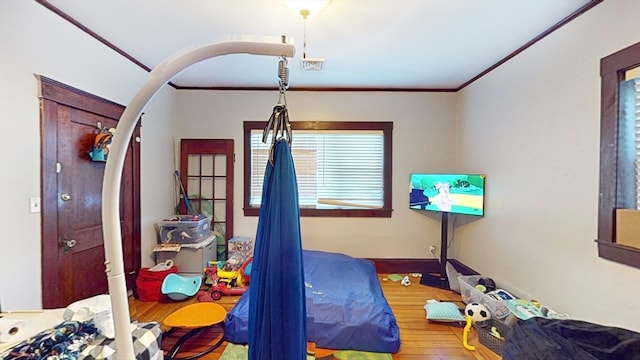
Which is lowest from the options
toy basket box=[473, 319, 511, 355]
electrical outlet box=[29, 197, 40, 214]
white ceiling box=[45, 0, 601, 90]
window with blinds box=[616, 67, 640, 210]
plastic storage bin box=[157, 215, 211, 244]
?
toy basket box=[473, 319, 511, 355]

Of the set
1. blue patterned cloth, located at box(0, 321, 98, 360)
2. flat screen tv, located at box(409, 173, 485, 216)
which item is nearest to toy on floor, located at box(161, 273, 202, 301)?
blue patterned cloth, located at box(0, 321, 98, 360)

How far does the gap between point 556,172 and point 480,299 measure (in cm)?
130

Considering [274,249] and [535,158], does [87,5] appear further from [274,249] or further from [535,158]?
[535,158]

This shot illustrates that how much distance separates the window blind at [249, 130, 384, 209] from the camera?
3.96 m

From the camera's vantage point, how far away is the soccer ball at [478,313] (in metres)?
2.41

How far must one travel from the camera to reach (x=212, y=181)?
397cm

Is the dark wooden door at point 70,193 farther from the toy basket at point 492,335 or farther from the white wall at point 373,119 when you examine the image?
the toy basket at point 492,335

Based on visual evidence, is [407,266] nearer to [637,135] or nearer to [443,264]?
[443,264]

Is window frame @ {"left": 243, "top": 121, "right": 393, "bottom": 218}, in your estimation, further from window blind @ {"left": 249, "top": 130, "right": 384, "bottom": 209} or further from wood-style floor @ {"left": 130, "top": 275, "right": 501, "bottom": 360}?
wood-style floor @ {"left": 130, "top": 275, "right": 501, "bottom": 360}

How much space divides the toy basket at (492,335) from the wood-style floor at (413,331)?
0.13ft

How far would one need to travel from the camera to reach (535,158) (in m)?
2.47

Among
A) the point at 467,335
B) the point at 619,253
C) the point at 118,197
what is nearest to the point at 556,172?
the point at 619,253

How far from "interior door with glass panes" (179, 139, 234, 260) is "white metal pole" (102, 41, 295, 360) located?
332 centimetres

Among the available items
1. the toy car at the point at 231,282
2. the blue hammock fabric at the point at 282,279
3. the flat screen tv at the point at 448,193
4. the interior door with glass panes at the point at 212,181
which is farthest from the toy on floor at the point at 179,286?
the flat screen tv at the point at 448,193
